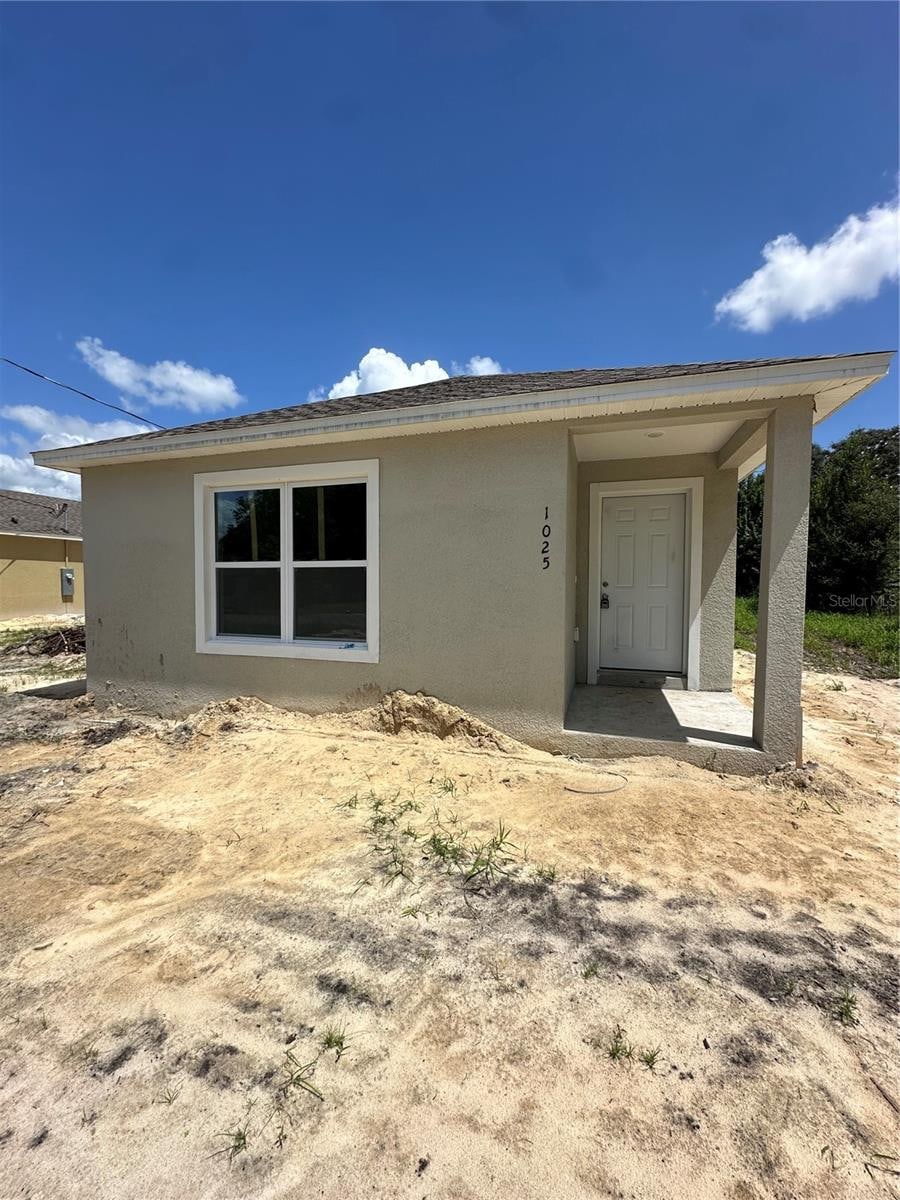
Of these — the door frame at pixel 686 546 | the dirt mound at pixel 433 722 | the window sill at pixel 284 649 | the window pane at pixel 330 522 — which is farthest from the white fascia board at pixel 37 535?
the door frame at pixel 686 546

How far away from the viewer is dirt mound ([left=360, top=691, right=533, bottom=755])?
4652 mm

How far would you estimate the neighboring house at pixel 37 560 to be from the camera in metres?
16.8

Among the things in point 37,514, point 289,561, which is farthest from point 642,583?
point 37,514

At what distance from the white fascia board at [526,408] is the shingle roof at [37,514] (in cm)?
1481

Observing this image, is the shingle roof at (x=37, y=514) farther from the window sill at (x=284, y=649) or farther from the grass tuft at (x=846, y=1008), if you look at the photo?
the grass tuft at (x=846, y=1008)

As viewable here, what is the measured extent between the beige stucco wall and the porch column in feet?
67.8

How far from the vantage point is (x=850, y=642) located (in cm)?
1039

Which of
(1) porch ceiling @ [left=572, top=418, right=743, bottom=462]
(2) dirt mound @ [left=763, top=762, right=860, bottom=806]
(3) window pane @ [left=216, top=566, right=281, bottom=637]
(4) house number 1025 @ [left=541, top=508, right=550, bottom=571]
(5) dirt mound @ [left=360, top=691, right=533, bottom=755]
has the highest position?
(1) porch ceiling @ [left=572, top=418, right=743, bottom=462]

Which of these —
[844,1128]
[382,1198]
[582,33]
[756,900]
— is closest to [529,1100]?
[382,1198]

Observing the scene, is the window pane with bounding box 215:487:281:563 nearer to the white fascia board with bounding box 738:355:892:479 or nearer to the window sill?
the window sill

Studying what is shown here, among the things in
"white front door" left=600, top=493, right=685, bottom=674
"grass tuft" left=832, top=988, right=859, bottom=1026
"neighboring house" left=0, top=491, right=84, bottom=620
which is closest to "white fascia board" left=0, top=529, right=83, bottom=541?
"neighboring house" left=0, top=491, right=84, bottom=620

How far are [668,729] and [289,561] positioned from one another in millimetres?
4134

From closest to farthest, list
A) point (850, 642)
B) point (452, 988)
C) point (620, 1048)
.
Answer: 1. point (620, 1048)
2. point (452, 988)
3. point (850, 642)

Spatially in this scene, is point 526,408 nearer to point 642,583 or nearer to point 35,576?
point 642,583
